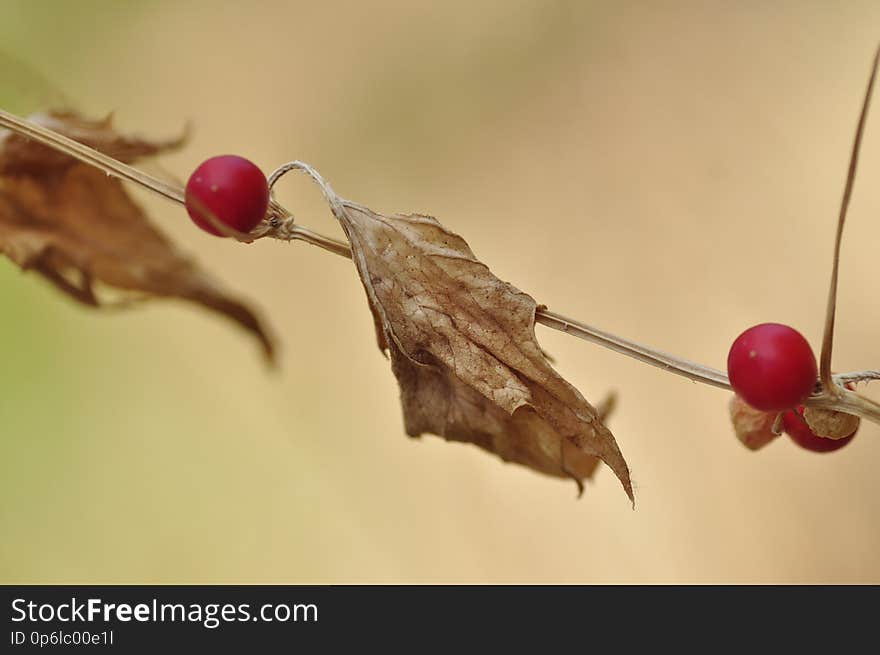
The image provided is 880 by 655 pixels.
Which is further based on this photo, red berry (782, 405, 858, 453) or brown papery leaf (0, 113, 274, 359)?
brown papery leaf (0, 113, 274, 359)

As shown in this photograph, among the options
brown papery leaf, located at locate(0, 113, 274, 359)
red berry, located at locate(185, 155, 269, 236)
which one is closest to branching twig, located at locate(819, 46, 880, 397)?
red berry, located at locate(185, 155, 269, 236)

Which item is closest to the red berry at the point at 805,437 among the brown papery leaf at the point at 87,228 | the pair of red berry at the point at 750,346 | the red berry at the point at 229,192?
the pair of red berry at the point at 750,346

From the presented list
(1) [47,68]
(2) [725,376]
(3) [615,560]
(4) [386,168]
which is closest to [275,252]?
(4) [386,168]

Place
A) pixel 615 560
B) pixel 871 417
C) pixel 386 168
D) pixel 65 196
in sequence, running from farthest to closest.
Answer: pixel 386 168
pixel 615 560
pixel 65 196
pixel 871 417

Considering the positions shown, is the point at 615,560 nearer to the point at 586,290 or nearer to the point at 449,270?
the point at 586,290

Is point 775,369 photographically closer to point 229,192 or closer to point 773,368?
point 773,368

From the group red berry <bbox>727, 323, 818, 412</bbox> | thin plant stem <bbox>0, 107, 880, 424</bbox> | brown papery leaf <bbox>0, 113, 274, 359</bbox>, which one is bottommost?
red berry <bbox>727, 323, 818, 412</bbox>

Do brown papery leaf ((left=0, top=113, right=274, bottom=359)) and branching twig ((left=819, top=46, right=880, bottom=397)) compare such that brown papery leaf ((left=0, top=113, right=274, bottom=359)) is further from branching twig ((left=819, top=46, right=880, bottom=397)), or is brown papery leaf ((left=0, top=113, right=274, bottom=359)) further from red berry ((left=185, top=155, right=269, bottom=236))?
branching twig ((left=819, top=46, right=880, bottom=397))
